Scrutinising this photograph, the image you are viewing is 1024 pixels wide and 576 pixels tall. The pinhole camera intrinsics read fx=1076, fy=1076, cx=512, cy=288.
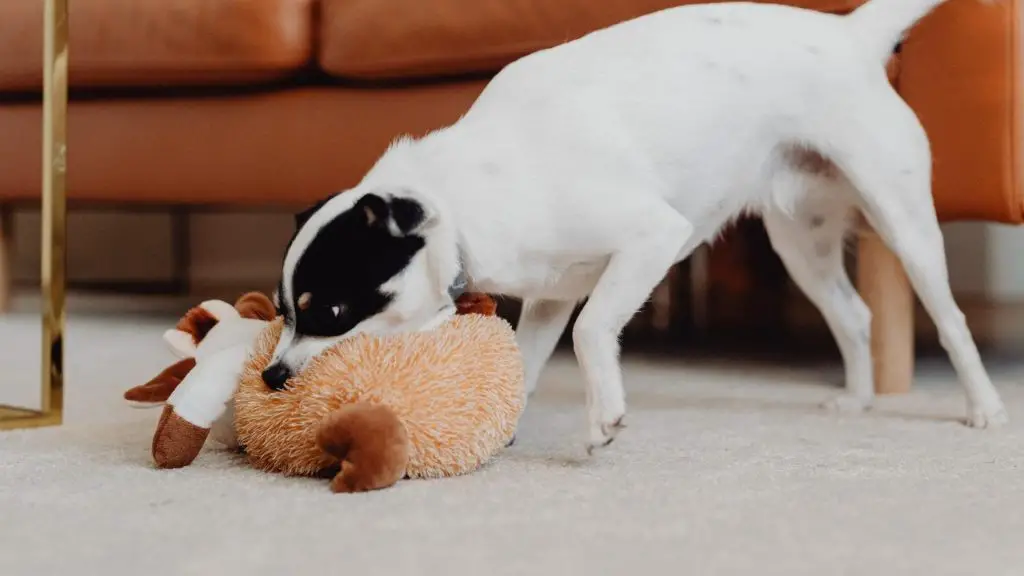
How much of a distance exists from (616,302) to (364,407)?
0.33 metres

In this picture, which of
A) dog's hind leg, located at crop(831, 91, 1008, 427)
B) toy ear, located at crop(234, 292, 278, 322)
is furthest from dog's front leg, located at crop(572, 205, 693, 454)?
toy ear, located at crop(234, 292, 278, 322)

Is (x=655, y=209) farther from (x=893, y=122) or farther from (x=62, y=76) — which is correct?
(x=62, y=76)

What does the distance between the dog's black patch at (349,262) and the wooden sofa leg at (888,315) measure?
0.79 m

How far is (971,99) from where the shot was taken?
1399 mm

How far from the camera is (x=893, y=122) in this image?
1.32m

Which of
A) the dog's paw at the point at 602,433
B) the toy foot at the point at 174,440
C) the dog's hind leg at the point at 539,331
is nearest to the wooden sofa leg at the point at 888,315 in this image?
the dog's hind leg at the point at 539,331

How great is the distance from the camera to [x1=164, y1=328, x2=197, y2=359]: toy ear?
1.20 m

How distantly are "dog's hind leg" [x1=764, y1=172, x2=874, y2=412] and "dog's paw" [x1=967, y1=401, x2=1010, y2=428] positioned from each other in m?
0.17

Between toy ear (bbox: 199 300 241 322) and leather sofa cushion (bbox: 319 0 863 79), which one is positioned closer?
toy ear (bbox: 199 300 241 322)

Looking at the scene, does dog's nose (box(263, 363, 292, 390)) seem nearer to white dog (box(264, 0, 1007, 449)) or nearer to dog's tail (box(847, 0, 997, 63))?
white dog (box(264, 0, 1007, 449))

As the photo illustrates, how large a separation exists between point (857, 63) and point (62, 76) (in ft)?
3.13

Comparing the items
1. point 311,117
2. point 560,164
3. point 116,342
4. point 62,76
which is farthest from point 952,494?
point 116,342

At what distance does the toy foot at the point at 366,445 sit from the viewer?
937 mm

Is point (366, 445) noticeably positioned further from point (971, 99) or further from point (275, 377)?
point (971, 99)
